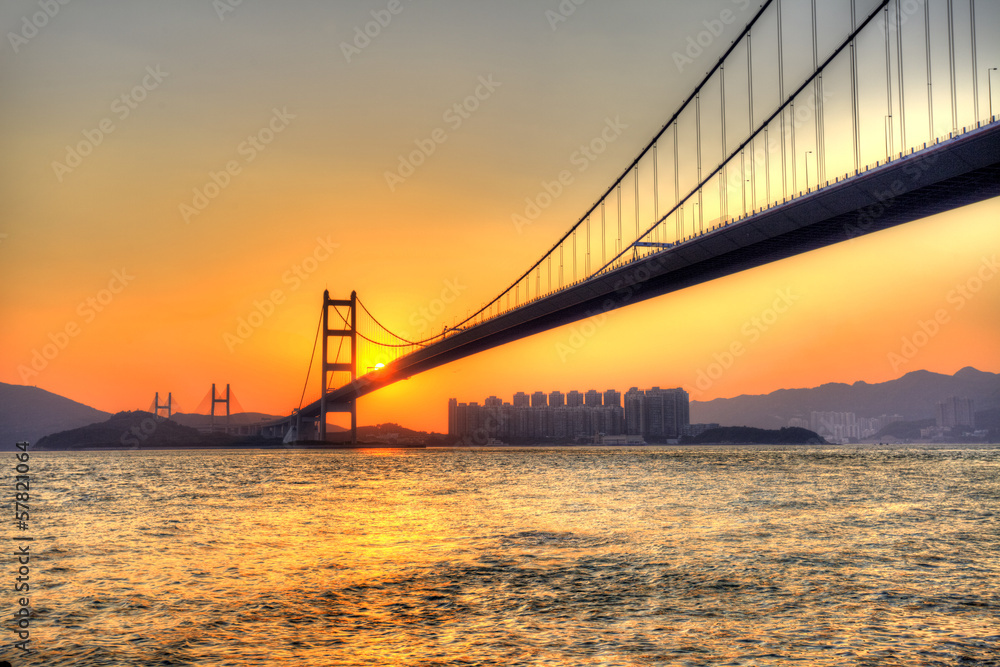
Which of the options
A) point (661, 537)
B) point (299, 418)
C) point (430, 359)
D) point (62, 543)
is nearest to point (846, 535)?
point (661, 537)

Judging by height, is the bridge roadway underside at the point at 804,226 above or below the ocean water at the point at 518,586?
above

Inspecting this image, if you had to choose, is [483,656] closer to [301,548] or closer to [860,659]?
[860,659]

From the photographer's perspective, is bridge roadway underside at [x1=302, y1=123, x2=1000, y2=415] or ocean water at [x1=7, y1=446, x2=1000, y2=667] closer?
ocean water at [x1=7, y1=446, x2=1000, y2=667]

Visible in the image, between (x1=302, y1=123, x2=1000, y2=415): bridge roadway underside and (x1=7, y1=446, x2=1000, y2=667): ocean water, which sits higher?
(x1=302, y1=123, x2=1000, y2=415): bridge roadway underside

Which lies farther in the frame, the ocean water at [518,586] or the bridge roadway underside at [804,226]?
the bridge roadway underside at [804,226]

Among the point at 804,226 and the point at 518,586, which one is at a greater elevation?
the point at 804,226
